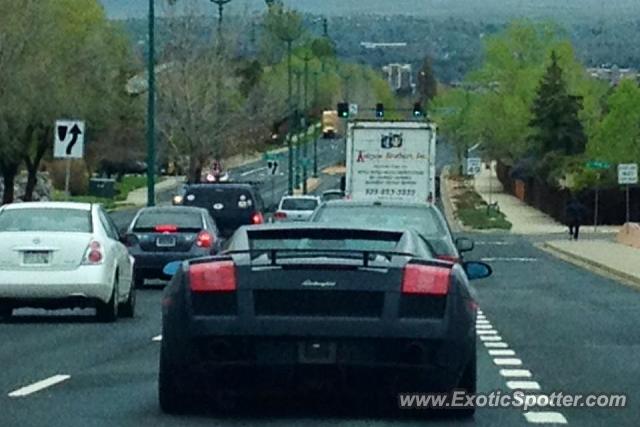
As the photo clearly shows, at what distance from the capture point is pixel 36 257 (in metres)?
23.5

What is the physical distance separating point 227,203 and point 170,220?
36.1ft

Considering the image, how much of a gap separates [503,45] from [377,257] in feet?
340

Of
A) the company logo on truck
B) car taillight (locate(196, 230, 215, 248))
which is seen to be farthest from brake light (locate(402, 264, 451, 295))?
the company logo on truck

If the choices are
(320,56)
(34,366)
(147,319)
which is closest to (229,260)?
(34,366)

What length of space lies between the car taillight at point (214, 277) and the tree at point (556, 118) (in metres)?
88.1

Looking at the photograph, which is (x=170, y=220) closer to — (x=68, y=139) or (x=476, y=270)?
(x=68, y=139)

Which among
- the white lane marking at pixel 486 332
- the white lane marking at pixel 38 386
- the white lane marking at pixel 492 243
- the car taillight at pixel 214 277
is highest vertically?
the car taillight at pixel 214 277

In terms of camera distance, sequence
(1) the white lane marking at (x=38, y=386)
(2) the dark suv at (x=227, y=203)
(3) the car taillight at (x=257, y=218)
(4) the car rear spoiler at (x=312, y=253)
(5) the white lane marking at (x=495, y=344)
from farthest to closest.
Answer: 1. (2) the dark suv at (x=227, y=203)
2. (3) the car taillight at (x=257, y=218)
3. (5) the white lane marking at (x=495, y=344)
4. (1) the white lane marking at (x=38, y=386)
5. (4) the car rear spoiler at (x=312, y=253)

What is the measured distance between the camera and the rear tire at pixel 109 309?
24047 mm

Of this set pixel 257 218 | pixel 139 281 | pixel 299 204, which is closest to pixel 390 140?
pixel 257 218

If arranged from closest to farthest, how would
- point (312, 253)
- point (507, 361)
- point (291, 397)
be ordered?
point (312, 253)
point (291, 397)
point (507, 361)

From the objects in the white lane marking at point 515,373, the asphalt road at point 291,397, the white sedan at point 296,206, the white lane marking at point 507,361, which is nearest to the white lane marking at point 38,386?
the asphalt road at point 291,397

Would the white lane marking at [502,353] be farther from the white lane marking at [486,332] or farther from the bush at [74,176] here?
the bush at [74,176]

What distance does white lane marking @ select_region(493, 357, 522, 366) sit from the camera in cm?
1855
